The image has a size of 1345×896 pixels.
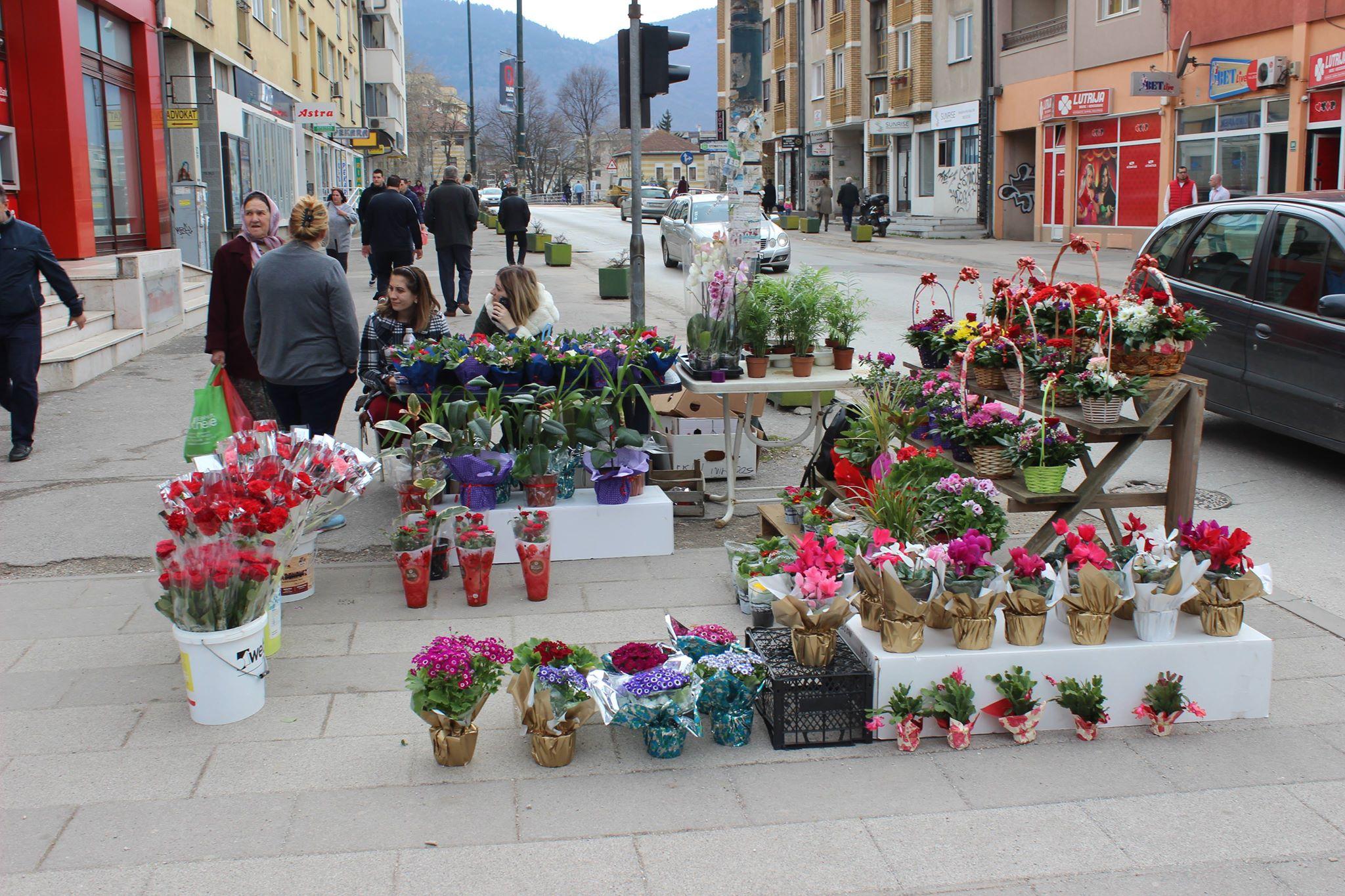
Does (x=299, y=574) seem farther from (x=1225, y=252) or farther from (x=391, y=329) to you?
(x=1225, y=252)

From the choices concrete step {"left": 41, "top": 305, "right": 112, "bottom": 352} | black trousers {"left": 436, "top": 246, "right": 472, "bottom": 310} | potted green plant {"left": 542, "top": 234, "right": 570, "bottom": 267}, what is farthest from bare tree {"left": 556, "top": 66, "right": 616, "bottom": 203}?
concrete step {"left": 41, "top": 305, "right": 112, "bottom": 352}

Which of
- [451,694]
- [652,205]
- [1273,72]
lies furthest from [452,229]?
[652,205]

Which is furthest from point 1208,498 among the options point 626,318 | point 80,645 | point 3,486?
point 626,318

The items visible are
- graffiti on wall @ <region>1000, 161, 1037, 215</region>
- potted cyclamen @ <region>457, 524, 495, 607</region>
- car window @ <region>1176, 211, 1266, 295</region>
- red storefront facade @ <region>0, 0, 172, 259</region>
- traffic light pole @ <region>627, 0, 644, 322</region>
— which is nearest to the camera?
potted cyclamen @ <region>457, 524, 495, 607</region>

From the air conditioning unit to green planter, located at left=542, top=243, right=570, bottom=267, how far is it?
43.7 ft

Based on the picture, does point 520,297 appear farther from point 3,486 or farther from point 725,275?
point 3,486

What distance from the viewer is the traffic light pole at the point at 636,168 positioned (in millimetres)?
10969

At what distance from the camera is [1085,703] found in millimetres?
3910

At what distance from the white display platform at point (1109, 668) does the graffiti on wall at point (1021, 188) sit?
103ft

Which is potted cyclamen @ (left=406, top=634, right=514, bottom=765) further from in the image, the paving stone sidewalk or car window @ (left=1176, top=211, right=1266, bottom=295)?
car window @ (left=1176, top=211, right=1266, bottom=295)

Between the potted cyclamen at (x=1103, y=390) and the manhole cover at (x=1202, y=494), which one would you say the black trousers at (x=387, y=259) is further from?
the potted cyclamen at (x=1103, y=390)

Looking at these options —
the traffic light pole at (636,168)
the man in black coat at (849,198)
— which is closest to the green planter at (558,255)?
the traffic light pole at (636,168)

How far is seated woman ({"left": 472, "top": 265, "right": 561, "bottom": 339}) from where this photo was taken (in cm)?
720

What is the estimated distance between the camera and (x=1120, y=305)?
5098mm
